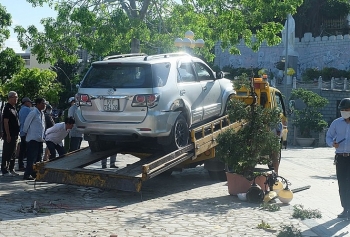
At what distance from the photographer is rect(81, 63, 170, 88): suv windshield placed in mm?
11633

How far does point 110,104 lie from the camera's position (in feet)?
38.3

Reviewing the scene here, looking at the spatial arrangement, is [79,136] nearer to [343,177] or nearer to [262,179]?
[262,179]

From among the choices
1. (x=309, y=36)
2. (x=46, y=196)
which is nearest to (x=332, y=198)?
(x=46, y=196)

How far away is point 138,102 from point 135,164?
41.8 inches

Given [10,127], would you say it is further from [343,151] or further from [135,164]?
[343,151]

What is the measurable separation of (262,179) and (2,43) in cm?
2516

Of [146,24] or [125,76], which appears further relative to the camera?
[146,24]

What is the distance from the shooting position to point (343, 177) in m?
9.99

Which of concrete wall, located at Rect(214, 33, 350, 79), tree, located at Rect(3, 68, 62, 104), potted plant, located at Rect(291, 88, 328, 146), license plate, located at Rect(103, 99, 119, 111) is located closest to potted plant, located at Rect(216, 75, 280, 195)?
license plate, located at Rect(103, 99, 119, 111)

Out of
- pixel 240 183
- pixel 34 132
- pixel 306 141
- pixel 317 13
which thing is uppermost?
pixel 317 13

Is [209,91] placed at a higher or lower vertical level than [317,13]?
lower

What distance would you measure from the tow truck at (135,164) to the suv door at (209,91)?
9.7 inches

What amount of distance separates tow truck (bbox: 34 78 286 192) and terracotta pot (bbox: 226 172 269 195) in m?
0.92

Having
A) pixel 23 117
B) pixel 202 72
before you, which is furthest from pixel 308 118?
pixel 23 117
